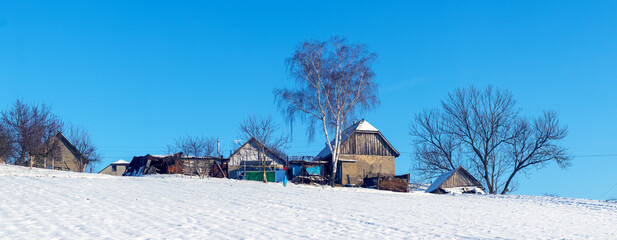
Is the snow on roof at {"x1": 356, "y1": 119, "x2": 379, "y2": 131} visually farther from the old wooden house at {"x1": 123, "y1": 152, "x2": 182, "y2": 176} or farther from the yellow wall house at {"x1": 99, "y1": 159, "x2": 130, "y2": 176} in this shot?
the yellow wall house at {"x1": 99, "y1": 159, "x2": 130, "y2": 176}

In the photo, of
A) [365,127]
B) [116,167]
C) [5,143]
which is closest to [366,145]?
[365,127]

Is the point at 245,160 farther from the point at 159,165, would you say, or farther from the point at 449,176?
the point at 449,176

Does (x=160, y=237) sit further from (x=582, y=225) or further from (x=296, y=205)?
(x=582, y=225)

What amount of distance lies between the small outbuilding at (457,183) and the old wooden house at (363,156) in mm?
6214

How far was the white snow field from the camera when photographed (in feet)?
39.1

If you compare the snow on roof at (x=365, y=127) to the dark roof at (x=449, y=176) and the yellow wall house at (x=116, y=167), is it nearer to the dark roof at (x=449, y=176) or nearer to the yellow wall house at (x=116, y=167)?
the dark roof at (x=449, y=176)

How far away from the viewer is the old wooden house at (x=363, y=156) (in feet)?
149

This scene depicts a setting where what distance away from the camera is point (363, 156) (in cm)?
4619

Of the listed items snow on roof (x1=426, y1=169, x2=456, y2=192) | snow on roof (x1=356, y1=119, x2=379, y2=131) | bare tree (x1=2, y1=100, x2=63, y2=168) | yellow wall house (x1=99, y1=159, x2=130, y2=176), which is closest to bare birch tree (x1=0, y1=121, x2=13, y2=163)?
bare tree (x1=2, y1=100, x2=63, y2=168)

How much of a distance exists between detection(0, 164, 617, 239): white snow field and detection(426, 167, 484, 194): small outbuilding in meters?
17.8

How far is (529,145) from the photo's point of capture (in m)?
39.8

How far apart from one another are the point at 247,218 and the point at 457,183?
2941cm

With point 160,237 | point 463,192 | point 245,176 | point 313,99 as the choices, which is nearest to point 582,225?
point 160,237

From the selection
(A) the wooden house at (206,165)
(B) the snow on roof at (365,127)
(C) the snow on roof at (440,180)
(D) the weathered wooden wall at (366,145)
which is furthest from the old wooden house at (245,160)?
(C) the snow on roof at (440,180)
